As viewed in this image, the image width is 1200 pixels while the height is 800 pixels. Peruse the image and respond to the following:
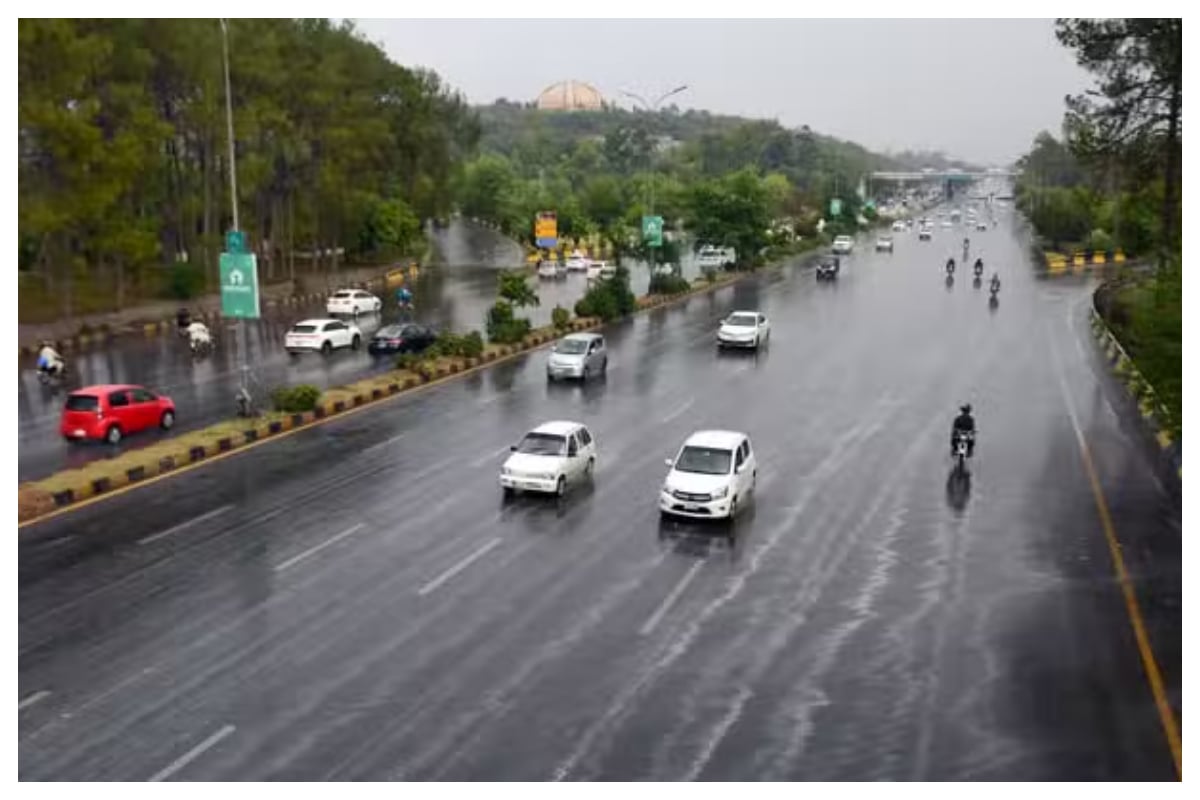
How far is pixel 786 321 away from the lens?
53.4 m

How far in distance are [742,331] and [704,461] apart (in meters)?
22.8

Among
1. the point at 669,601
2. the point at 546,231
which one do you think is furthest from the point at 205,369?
the point at 546,231

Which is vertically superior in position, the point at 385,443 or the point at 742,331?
the point at 742,331

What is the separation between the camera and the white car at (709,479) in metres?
20.5

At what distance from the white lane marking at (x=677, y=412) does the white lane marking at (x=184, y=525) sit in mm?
12206

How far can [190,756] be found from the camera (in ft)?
39.3

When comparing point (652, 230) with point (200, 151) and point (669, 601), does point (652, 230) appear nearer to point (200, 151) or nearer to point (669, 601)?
point (200, 151)

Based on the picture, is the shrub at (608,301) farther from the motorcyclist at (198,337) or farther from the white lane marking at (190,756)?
the white lane marking at (190,756)

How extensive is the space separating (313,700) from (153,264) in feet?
189

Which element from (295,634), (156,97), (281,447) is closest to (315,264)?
(156,97)

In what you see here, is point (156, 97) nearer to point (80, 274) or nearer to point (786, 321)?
point (80, 274)

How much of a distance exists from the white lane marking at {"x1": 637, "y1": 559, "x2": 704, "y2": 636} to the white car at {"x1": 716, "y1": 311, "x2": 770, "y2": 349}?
25405 millimetres

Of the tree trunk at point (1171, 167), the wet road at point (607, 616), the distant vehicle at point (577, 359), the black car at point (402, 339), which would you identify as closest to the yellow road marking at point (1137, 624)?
the wet road at point (607, 616)

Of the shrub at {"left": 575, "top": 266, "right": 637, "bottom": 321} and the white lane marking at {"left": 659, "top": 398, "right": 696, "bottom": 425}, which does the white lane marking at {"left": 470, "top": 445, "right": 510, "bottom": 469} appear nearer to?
the white lane marking at {"left": 659, "top": 398, "right": 696, "bottom": 425}
